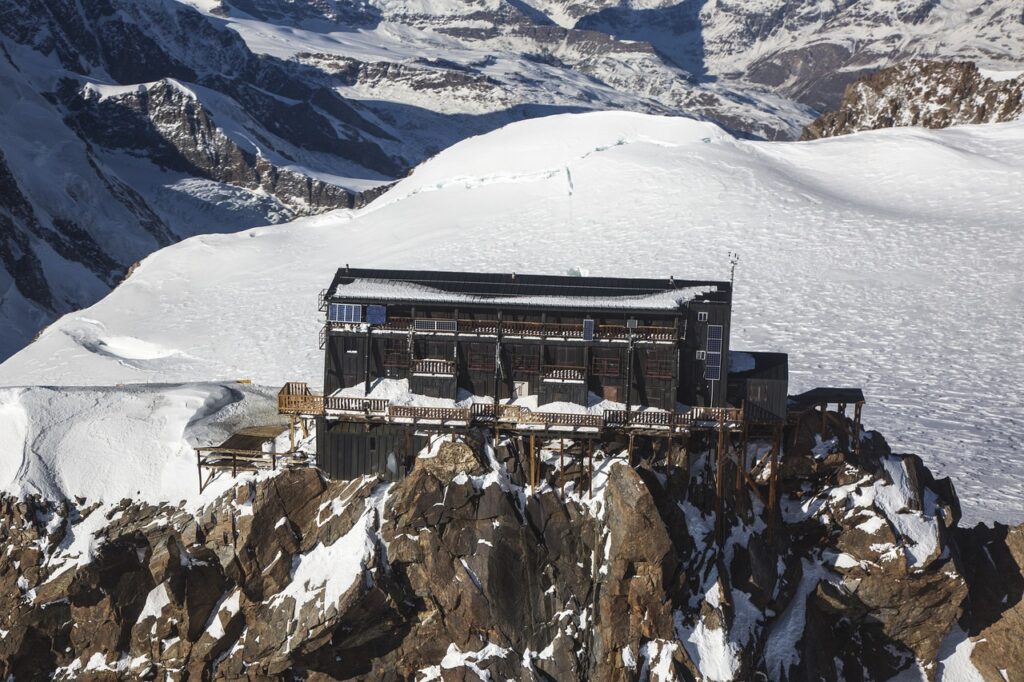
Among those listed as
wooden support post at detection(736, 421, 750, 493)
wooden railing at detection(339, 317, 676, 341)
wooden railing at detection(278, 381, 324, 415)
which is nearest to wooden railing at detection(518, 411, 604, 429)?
wooden railing at detection(339, 317, 676, 341)

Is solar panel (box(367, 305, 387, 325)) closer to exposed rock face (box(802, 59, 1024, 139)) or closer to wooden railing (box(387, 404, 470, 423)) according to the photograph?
wooden railing (box(387, 404, 470, 423))

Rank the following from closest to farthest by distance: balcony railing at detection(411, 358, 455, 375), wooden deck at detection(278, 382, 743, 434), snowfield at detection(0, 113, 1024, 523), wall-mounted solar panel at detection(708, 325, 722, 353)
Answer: wooden deck at detection(278, 382, 743, 434)
balcony railing at detection(411, 358, 455, 375)
wall-mounted solar panel at detection(708, 325, 722, 353)
snowfield at detection(0, 113, 1024, 523)

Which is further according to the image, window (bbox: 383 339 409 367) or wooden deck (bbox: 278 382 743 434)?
window (bbox: 383 339 409 367)

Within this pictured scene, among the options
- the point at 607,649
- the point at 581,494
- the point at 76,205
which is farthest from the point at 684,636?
the point at 76,205

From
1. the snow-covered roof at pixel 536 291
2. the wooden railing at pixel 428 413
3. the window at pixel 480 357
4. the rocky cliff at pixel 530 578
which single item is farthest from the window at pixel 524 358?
the rocky cliff at pixel 530 578

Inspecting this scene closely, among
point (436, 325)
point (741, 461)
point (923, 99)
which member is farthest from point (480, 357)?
point (923, 99)

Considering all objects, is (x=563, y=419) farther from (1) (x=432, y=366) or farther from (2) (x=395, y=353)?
(2) (x=395, y=353)

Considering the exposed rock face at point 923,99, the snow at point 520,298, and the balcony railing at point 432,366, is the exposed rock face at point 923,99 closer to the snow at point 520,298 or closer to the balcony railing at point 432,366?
the snow at point 520,298
